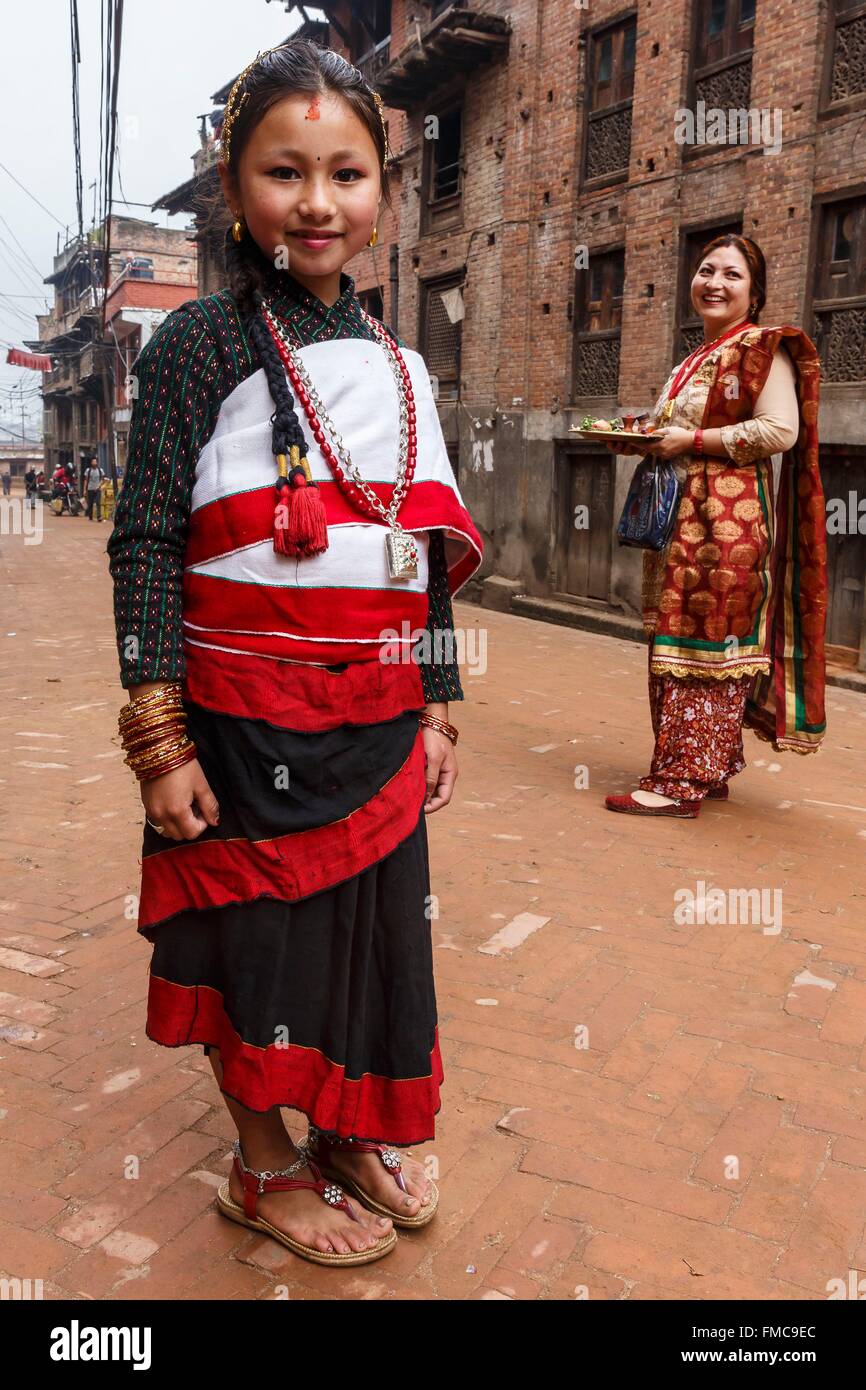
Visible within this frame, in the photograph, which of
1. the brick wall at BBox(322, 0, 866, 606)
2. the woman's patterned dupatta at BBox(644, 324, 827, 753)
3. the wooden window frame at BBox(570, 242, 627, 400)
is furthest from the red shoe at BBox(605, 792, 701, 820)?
the wooden window frame at BBox(570, 242, 627, 400)

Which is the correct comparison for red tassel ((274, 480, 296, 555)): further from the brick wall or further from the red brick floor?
the brick wall

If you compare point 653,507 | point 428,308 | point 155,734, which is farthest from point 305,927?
point 428,308

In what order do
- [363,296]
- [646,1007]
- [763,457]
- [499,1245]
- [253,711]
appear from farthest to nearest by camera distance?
[363,296] → [763,457] → [646,1007] → [499,1245] → [253,711]

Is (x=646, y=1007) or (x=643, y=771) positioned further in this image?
(x=643, y=771)

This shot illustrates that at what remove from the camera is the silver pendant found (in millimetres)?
1859

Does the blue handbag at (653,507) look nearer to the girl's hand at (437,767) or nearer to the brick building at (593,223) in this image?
the girl's hand at (437,767)

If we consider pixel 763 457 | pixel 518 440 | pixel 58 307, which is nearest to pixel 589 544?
pixel 518 440

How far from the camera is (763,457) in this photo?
14.9 ft

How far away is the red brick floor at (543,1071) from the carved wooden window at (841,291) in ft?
18.5

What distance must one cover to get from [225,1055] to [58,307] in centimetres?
6819

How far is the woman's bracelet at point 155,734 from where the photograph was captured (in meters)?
1.78

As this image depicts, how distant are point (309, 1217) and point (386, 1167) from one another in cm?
20

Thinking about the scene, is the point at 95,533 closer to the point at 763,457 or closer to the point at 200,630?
the point at 763,457

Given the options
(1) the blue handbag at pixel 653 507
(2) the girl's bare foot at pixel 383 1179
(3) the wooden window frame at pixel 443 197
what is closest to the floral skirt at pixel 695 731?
(1) the blue handbag at pixel 653 507
